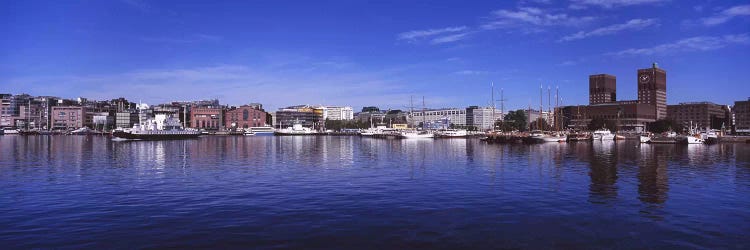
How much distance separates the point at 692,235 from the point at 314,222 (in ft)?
52.5

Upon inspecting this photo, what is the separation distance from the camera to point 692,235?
2005cm

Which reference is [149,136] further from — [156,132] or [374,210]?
[374,210]

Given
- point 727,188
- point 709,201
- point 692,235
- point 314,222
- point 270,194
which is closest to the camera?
point 692,235

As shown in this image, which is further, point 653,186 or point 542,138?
point 542,138

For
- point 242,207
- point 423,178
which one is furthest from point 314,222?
point 423,178

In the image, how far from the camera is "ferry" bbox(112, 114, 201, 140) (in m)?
154

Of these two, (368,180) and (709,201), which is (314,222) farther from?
(709,201)

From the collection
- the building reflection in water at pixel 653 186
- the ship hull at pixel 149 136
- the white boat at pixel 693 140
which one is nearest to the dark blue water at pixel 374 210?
the building reflection in water at pixel 653 186

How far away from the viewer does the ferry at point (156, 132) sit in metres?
154

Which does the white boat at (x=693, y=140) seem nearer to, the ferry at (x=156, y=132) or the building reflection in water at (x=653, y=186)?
the building reflection in water at (x=653, y=186)

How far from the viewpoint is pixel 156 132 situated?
167 meters

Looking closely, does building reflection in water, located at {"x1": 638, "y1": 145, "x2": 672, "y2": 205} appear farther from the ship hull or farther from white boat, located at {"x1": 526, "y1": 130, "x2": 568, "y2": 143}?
the ship hull

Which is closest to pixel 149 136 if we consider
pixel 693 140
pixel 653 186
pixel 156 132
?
pixel 156 132

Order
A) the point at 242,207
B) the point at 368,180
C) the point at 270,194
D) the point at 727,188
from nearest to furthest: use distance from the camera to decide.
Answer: the point at 242,207
the point at 270,194
the point at 727,188
the point at 368,180
